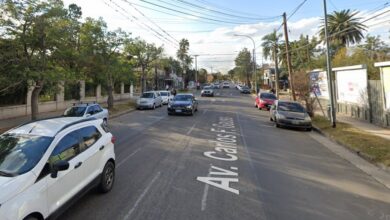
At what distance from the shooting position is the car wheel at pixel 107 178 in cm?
619

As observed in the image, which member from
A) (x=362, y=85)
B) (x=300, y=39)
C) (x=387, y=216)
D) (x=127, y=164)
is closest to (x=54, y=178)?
(x=127, y=164)

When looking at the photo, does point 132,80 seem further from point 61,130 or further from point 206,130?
point 61,130

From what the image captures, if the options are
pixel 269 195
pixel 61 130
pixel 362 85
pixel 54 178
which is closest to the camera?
pixel 54 178

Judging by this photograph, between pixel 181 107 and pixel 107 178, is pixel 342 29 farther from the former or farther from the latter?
pixel 107 178

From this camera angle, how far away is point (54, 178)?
461 cm

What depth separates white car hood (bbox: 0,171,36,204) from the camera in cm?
375

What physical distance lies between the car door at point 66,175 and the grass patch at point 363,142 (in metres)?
8.42

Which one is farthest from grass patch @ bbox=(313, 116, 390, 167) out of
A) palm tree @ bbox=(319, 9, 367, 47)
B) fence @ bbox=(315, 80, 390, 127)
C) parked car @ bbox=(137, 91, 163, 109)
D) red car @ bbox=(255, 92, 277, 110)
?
palm tree @ bbox=(319, 9, 367, 47)

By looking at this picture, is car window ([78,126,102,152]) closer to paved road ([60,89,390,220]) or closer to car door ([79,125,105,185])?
car door ([79,125,105,185])

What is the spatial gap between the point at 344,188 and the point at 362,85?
14.8 meters

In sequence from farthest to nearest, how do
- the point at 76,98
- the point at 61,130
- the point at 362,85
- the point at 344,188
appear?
the point at 76,98 → the point at 362,85 → the point at 344,188 → the point at 61,130

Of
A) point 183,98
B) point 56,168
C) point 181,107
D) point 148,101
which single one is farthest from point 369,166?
point 148,101

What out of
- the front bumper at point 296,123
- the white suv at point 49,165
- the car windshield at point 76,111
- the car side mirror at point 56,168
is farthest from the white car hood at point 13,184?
the front bumper at point 296,123

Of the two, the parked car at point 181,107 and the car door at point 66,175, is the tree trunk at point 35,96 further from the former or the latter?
the car door at point 66,175
